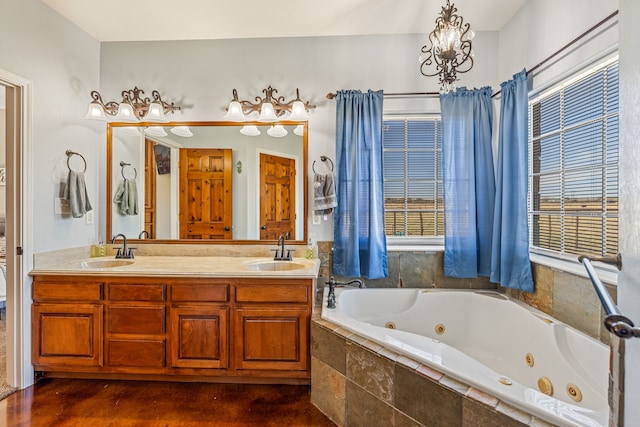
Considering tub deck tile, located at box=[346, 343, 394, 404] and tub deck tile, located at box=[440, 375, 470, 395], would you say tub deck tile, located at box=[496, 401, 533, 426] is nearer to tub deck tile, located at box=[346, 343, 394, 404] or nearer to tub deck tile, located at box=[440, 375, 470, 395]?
tub deck tile, located at box=[440, 375, 470, 395]

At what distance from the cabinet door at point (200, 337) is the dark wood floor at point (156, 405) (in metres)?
0.19

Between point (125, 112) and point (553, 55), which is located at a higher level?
point (553, 55)

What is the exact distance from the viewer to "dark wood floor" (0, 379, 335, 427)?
1738 mm

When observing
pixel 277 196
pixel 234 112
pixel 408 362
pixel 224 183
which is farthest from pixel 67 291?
pixel 408 362

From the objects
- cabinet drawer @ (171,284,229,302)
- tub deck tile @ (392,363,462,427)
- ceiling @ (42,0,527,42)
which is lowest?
tub deck tile @ (392,363,462,427)

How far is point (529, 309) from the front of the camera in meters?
1.99

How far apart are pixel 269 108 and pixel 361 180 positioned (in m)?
0.96

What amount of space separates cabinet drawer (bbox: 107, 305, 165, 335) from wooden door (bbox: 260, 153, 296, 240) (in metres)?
0.97

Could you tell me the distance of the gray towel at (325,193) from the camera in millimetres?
2436

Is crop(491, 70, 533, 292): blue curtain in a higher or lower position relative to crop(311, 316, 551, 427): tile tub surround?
higher

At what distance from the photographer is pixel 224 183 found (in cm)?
259

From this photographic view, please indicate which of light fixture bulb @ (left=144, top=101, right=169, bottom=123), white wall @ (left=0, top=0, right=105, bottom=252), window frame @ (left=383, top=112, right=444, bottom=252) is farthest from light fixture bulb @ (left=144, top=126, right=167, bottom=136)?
window frame @ (left=383, top=112, right=444, bottom=252)

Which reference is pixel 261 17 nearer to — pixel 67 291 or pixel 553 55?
pixel 553 55

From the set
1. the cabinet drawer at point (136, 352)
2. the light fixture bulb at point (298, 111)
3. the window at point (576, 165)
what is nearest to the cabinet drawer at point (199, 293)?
the cabinet drawer at point (136, 352)
